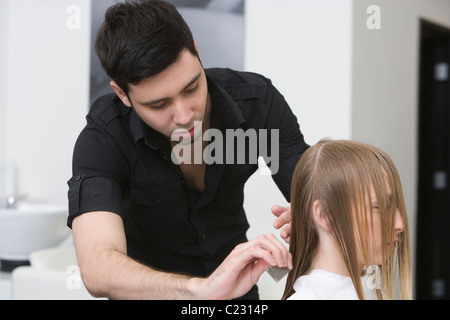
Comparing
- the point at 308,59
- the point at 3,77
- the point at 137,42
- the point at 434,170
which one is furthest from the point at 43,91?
the point at 434,170

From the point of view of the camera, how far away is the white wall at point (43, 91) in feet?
4.07

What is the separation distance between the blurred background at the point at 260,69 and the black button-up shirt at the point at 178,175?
65 millimetres

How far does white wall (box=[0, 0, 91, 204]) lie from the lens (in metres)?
1.24

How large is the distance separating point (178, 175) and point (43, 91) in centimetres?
52

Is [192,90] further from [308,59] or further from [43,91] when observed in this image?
[43,91]

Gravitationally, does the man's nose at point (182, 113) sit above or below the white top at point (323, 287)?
above

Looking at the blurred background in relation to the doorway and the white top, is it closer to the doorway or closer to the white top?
the white top

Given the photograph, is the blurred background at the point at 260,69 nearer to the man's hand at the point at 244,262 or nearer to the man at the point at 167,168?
the man at the point at 167,168

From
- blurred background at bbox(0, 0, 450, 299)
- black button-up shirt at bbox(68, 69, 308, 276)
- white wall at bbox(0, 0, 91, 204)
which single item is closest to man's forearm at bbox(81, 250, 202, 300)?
black button-up shirt at bbox(68, 69, 308, 276)

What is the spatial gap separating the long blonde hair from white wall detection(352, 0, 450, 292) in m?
0.34

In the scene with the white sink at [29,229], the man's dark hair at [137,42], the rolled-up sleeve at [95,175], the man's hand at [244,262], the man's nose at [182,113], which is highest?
the man's dark hair at [137,42]

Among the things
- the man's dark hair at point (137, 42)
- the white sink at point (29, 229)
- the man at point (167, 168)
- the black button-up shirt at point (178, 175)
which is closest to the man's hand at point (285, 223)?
the man at point (167, 168)

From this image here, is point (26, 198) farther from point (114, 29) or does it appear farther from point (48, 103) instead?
point (114, 29)

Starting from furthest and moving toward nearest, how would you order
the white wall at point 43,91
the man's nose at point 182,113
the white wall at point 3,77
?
the white wall at point 3,77 < the white wall at point 43,91 < the man's nose at point 182,113
